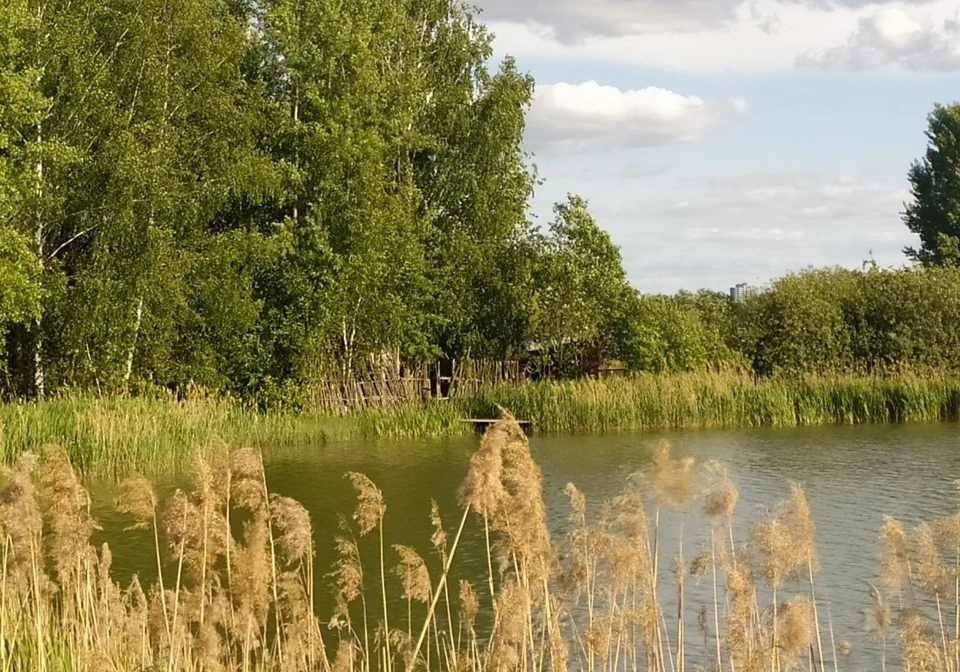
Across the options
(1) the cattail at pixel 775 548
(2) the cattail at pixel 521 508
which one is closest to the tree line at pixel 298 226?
(2) the cattail at pixel 521 508

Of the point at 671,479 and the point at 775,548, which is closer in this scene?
the point at 775,548

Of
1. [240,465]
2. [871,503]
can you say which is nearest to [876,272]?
[871,503]

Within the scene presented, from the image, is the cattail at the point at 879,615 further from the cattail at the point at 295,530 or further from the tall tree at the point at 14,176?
the tall tree at the point at 14,176

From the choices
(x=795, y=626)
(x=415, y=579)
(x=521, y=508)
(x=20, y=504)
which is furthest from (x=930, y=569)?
(x=20, y=504)

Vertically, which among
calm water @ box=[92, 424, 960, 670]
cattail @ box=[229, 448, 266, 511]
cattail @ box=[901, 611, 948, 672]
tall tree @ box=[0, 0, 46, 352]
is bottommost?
calm water @ box=[92, 424, 960, 670]

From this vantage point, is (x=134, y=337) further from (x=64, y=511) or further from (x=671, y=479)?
(x=671, y=479)

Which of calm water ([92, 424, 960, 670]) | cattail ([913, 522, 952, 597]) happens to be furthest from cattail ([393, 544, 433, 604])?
calm water ([92, 424, 960, 670])

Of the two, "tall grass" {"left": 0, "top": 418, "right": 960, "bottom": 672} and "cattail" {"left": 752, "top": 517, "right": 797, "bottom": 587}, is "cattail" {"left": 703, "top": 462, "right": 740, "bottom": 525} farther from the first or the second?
"cattail" {"left": 752, "top": 517, "right": 797, "bottom": 587}

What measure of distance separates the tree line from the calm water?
5.06 metres

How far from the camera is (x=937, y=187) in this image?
2323 inches

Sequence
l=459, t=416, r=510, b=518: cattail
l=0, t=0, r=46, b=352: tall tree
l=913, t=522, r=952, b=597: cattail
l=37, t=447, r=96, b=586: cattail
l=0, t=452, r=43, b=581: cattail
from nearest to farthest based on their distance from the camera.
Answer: l=459, t=416, r=510, b=518: cattail
l=913, t=522, r=952, b=597: cattail
l=0, t=452, r=43, b=581: cattail
l=37, t=447, r=96, b=586: cattail
l=0, t=0, r=46, b=352: tall tree

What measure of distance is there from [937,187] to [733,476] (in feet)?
151

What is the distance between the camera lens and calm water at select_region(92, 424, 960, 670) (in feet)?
38.8

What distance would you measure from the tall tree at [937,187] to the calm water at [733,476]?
35.4 meters
